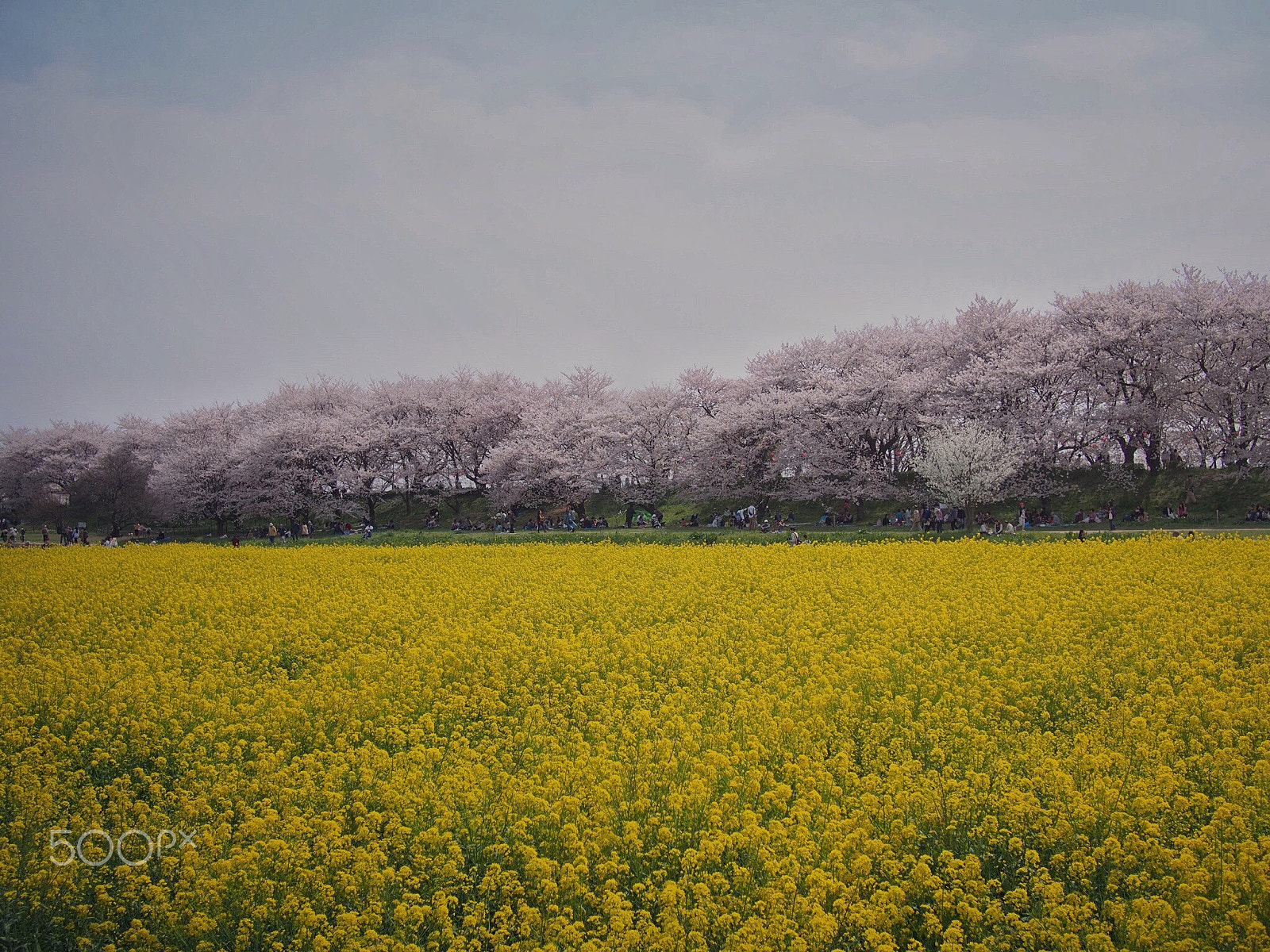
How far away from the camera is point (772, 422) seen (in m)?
49.0

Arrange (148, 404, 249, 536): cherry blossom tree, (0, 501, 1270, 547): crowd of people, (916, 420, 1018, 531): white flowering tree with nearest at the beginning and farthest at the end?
(916, 420, 1018, 531): white flowering tree < (0, 501, 1270, 547): crowd of people < (148, 404, 249, 536): cherry blossom tree

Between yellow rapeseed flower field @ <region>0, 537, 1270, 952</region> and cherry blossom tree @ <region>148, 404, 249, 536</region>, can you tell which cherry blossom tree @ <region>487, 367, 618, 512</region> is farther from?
yellow rapeseed flower field @ <region>0, 537, 1270, 952</region>

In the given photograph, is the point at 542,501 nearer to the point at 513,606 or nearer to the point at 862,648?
the point at 513,606

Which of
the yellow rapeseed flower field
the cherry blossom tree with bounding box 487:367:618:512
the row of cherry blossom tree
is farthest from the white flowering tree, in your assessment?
the cherry blossom tree with bounding box 487:367:618:512

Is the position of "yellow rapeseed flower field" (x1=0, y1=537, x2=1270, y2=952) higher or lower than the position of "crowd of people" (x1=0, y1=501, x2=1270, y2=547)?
lower

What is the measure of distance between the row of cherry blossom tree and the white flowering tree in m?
3.83

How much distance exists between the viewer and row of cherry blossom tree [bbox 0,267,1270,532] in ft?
131

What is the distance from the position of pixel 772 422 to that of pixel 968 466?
15444 millimetres

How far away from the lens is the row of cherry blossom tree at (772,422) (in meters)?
39.9

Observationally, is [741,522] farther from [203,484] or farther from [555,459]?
[203,484]

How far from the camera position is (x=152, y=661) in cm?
1274

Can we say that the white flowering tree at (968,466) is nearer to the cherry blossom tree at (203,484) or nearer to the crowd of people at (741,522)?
the crowd of people at (741,522)

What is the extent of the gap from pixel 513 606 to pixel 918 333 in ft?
147

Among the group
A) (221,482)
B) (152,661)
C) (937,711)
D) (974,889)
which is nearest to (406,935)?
(974,889)
